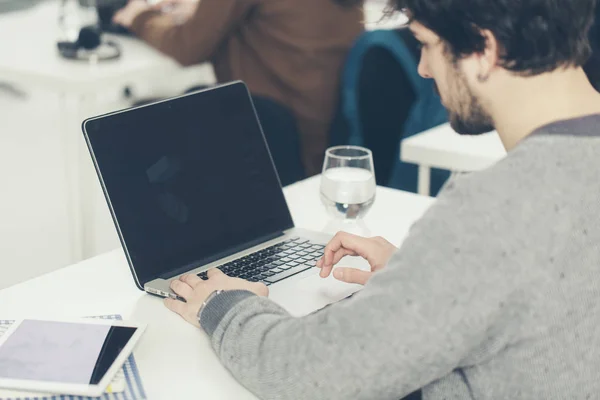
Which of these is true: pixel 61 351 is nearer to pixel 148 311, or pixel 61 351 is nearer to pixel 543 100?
pixel 148 311

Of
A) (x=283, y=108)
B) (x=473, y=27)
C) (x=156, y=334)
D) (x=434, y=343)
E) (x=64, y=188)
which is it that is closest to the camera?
(x=434, y=343)

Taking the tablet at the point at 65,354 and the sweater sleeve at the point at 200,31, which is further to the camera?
the sweater sleeve at the point at 200,31

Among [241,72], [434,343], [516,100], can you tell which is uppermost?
[516,100]

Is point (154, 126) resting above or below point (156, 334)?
above

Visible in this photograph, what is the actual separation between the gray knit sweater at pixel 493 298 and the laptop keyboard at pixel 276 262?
356 mm

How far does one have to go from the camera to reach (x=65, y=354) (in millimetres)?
1007

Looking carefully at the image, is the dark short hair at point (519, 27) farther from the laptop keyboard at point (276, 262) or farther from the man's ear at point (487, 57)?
the laptop keyboard at point (276, 262)

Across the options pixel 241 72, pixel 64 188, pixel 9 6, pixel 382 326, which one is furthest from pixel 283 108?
pixel 9 6

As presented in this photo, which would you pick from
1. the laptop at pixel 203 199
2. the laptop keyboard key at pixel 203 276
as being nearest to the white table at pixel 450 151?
the laptop at pixel 203 199

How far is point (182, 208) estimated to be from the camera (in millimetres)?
1294

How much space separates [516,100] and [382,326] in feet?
1.03

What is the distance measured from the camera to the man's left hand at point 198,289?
113 cm

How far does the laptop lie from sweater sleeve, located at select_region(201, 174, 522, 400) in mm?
259

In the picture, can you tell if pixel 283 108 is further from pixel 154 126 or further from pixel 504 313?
pixel 504 313
